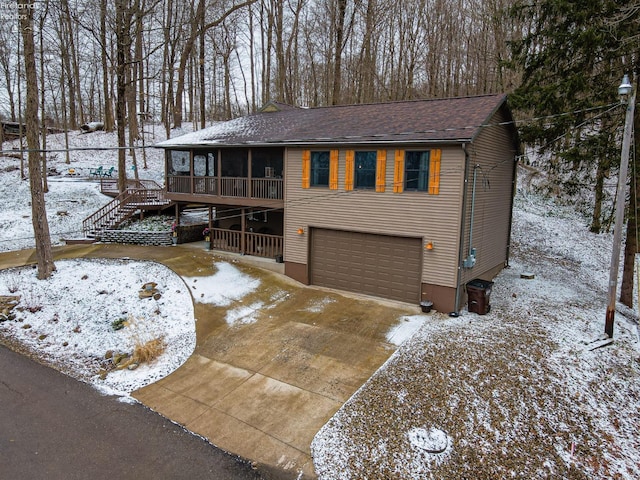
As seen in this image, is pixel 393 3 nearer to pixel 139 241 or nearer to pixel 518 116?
pixel 518 116

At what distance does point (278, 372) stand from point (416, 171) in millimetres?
6994

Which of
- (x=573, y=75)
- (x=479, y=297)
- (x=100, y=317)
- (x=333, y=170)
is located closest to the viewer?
(x=100, y=317)

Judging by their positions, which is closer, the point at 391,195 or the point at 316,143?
the point at 391,195

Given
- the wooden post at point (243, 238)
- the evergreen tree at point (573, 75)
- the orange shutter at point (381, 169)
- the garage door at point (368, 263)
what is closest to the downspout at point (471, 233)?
the garage door at point (368, 263)

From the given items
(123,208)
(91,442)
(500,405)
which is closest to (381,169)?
(500,405)

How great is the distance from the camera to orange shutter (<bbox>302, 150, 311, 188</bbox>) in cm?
1376

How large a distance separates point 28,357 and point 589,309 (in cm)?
1517

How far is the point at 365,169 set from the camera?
1265cm

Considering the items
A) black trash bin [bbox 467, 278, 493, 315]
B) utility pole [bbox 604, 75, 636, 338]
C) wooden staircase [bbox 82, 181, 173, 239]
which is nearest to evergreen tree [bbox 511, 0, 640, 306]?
utility pole [bbox 604, 75, 636, 338]

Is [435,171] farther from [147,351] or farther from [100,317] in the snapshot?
[100,317]

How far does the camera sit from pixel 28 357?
9.52 metres

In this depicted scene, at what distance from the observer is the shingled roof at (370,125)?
11555 millimetres

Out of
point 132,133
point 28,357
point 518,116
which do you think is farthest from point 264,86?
point 28,357

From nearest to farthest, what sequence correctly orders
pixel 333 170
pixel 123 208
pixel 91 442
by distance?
pixel 91 442, pixel 333 170, pixel 123 208
